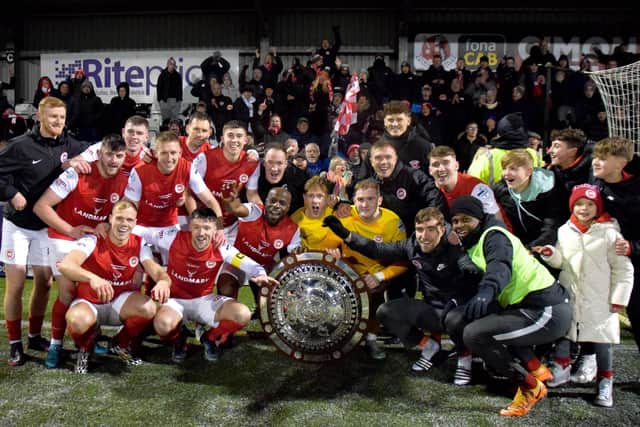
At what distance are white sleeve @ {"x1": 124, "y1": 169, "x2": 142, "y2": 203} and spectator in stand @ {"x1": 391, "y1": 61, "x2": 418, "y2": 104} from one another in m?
7.21

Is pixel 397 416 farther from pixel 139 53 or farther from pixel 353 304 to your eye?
pixel 139 53

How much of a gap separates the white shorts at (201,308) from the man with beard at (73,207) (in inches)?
26.9

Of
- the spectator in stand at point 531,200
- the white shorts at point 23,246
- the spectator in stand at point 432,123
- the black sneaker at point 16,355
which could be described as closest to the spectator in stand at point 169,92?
the spectator in stand at point 432,123

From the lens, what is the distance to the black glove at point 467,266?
3215 millimetres

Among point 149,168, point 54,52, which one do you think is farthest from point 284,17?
point 149,168

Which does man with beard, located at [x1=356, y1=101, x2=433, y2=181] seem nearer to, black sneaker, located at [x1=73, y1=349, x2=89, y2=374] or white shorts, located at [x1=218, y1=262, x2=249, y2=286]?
white shorts, located at [x1=218, y1=262, x2=249, y2=286]

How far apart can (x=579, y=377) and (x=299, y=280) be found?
177 centimetres

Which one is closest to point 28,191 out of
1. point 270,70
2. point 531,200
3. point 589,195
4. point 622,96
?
point 531,200

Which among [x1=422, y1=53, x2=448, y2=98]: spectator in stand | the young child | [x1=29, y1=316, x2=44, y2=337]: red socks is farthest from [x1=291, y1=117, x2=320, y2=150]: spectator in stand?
the young child

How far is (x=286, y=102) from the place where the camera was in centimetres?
994

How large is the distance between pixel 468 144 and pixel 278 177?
4810 millimetres

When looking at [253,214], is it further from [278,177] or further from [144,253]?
[144,253]

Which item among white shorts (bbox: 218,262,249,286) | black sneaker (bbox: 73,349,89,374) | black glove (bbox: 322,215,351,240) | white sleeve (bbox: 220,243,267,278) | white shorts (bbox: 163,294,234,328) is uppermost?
black glove (bbox: 322,215,351,240)

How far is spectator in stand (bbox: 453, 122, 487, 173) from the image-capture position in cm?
834
